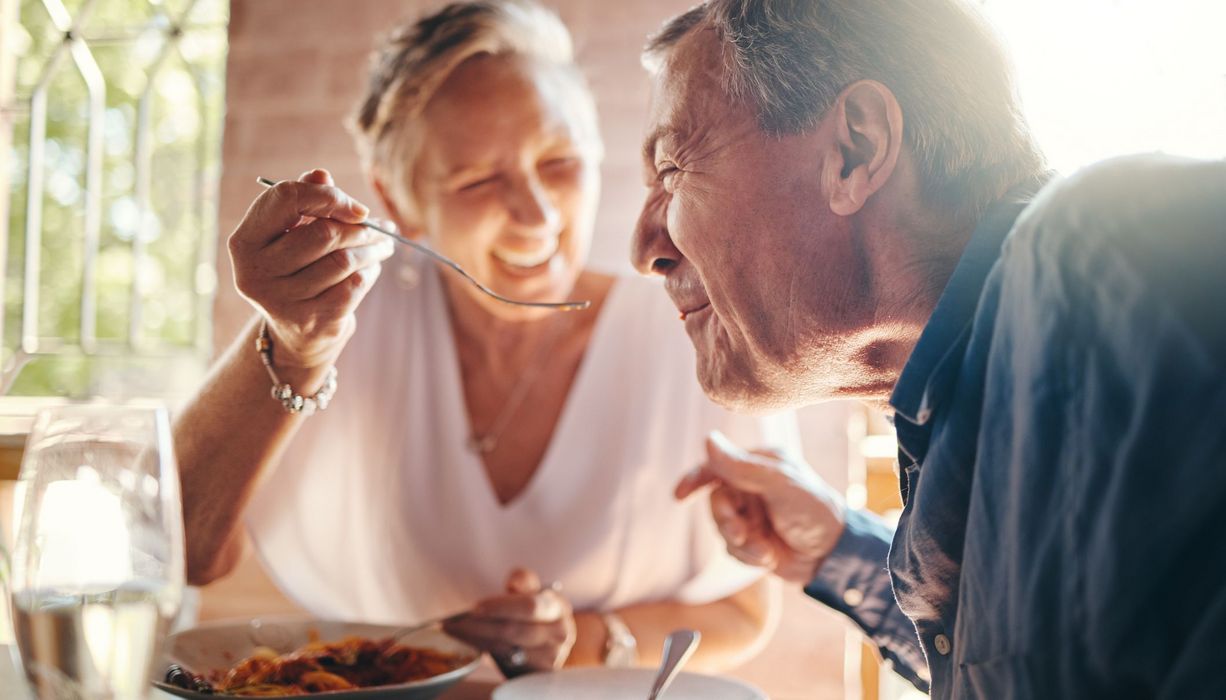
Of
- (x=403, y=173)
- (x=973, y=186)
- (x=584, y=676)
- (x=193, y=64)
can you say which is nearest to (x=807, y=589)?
(x=584, y=676)

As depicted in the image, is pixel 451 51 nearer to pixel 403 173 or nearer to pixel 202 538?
pixel 403 173

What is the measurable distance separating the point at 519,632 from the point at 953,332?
0.64 m

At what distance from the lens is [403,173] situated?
164 cm

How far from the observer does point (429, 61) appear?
1.56 metres

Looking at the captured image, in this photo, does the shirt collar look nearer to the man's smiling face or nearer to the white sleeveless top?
the man's smiling face

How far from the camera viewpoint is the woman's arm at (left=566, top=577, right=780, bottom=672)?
1407 mm

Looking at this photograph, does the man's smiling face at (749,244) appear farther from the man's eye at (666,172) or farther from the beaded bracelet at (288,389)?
the beaded bracelet at (288,389)

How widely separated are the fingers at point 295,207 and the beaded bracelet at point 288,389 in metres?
0.17

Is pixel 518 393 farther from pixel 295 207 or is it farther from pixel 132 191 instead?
pixel 132 191

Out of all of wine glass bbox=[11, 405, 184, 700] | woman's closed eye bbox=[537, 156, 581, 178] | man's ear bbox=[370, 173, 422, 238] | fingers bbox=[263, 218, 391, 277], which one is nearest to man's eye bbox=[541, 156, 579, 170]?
woman's closed eye bbox=[537, 156, 581, 178]

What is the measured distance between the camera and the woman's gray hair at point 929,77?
833 millimetres

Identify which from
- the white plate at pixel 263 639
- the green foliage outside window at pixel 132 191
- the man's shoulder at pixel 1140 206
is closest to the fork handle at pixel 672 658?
the white plate at pixel 263 639

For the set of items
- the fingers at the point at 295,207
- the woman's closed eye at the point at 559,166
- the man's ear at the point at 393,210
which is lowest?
the fingers at the point at 295,207

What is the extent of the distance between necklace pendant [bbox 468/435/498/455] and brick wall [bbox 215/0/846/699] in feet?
1.76
